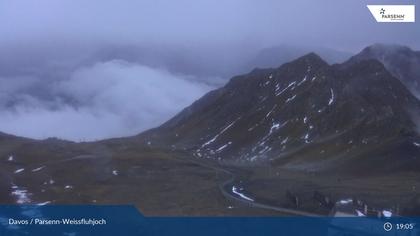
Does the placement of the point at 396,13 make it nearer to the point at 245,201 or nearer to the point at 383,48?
the point at 383,48

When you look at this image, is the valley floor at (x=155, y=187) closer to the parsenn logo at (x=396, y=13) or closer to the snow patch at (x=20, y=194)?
the snow patch at (x=20, y=194)

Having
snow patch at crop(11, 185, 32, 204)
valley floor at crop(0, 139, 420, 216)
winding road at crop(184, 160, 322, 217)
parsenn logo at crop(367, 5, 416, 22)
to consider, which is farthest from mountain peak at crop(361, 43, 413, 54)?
snow patch at crop(11, 185, 32, 204)

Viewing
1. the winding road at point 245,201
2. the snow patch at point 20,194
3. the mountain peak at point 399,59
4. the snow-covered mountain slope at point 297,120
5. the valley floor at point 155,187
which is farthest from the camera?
the snow-covered mountain slope at point 297,120

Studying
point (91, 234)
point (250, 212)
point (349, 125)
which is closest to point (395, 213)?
point (250, 212)

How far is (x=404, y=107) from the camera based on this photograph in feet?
70.7

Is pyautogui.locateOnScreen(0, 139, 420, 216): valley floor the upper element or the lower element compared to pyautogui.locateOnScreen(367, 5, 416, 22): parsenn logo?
lower

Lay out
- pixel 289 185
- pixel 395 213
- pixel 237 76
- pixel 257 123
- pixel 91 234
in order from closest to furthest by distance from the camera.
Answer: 1. pixel 91 234
2. pixel 395 213
3. pixel 237 76
4. pixel 289 185
5. pixel 257 123

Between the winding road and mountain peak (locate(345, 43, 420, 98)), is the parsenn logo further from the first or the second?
the winding road

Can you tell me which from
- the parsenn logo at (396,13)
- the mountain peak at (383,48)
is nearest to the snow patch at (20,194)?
the parsenn logo at (396,13)

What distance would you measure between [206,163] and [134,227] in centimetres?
493

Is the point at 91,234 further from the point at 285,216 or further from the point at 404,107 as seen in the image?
the point at 404,107

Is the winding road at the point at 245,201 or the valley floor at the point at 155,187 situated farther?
the winding road at the point at 245,201

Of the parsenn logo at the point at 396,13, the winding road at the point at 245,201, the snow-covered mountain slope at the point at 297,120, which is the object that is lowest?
the winding road at the point at 245,201

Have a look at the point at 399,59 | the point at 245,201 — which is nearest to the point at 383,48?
the point at 399,59
